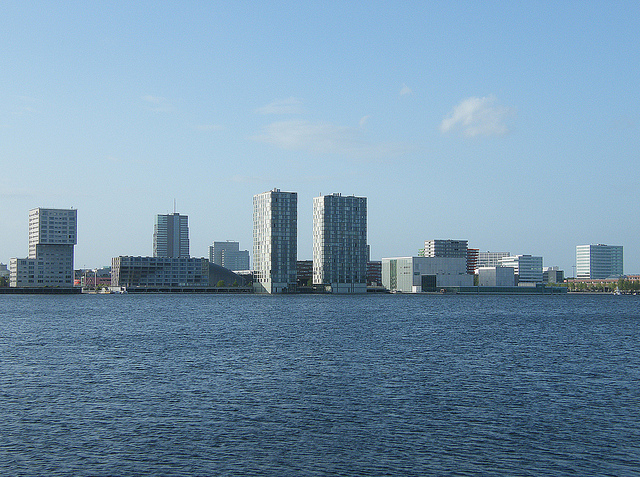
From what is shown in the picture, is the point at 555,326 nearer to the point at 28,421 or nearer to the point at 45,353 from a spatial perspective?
the point at 45,353

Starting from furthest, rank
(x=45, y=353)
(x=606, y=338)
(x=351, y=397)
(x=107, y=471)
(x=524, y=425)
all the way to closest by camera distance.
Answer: (x=606, y=338) < (x=45, y=353) < (x=351, y=397) < (x=524, y=425) < (x=107, y=471)

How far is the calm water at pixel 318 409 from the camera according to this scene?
3153 centimetres

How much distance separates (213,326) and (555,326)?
55.3 meters

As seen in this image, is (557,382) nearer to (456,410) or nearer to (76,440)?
(456,410)

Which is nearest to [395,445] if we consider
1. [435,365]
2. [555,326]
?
[435,365]

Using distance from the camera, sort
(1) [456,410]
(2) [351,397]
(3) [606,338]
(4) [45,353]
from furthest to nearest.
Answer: (3) [606,338] < (4) [45,353] < (2) [351,397] < (1) [456,410]

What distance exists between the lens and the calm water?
3153cm

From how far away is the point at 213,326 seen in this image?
112 metres

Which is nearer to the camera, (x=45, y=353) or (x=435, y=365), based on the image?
(x=435, y=365)

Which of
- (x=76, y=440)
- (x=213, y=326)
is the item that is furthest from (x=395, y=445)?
(x=213, y=326)

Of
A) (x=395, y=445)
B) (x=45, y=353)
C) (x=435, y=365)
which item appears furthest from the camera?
(x=45, y=353)

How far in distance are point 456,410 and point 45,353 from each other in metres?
44.9

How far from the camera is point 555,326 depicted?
119m

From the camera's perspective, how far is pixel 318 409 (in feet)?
139
